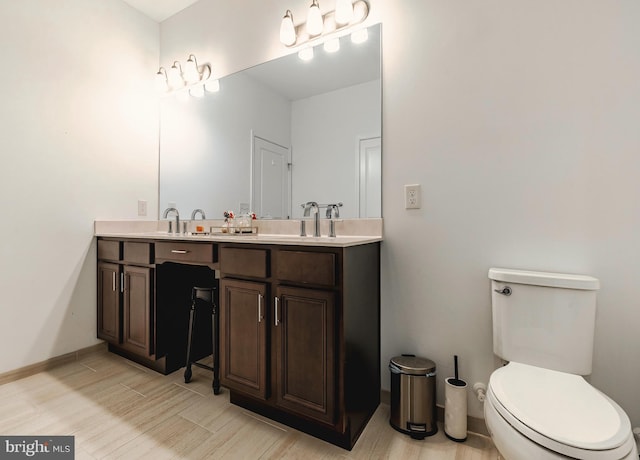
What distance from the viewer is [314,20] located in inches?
69.3

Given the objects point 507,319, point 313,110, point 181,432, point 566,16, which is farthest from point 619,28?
point 181,432

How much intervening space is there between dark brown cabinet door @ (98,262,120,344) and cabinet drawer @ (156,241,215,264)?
537mm

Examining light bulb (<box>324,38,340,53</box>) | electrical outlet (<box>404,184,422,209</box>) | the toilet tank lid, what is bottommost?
the toilet tank lid

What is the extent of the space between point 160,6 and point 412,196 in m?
2.57

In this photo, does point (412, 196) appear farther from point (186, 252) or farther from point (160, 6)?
point (160, 6)

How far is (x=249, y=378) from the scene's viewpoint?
147 centimetres

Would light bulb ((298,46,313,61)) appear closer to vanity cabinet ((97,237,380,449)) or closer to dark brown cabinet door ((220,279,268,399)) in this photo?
vanity cabinet ((97,237,380,449))

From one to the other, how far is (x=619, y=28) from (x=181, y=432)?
2.45 meters

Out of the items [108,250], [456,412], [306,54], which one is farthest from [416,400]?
[108,250]

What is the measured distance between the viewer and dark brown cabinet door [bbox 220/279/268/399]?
142 cm

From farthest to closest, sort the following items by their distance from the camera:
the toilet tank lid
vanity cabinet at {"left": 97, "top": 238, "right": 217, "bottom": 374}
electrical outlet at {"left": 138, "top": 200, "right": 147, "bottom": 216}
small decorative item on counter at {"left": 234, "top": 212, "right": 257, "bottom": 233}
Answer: electrical outlet at {"left": 138, "top": 200, "right": 147, "bottom": 216}, small decorative item on counter at {"left": 234, "top": 212, "right": 257, "bottom": 233}, vanity cabinet at {"left": 97, "top": 238, "right": 217, "bottom": 374}, the toilet tank lid

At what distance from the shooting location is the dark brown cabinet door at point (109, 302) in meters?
2.11

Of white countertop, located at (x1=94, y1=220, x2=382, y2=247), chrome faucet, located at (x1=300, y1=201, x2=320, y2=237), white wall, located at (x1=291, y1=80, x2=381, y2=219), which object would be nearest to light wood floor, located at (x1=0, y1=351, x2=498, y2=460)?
white countertop, located at (x1=94, y1=220, x2=382, y2=247)

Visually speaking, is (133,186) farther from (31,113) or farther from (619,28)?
(619,28)
